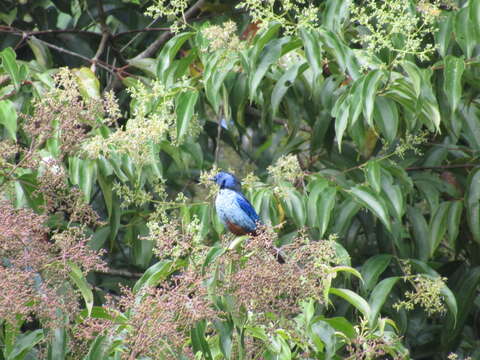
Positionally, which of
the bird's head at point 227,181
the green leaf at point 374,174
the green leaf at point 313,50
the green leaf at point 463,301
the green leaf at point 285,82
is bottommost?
the green leaf at point 463,301

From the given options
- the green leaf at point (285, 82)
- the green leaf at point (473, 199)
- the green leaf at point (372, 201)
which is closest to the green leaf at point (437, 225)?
the green leaf at point (473, 199)

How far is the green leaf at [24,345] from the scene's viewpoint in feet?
11.5

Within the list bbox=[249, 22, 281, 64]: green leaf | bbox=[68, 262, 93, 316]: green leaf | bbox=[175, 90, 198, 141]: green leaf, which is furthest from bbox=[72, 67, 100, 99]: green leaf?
bbox=[68, 262, 93, 316]: green leaf

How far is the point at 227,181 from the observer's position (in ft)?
18.2

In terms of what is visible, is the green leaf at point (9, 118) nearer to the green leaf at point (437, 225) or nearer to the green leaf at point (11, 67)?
the green leaf at point (11, 67)

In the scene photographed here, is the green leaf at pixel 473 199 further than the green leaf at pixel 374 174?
Yes

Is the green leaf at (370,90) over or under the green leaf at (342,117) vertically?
over

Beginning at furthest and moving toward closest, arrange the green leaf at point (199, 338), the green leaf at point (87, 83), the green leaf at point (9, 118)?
the green leaf at point (87, 83) < the green leaf at point (9, 118) < the green leaf at point (199, 338)

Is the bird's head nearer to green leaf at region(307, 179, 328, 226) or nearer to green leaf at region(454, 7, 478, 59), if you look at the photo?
green leaf at region(307, 179, 328, 226)

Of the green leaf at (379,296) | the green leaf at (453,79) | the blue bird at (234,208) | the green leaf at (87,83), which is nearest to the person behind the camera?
the green leaf at (379,296)

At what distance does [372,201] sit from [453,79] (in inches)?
26.5

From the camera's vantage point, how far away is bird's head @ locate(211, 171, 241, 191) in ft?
17.8

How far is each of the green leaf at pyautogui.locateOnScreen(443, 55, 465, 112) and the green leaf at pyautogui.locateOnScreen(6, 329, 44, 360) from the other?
213 centimetres

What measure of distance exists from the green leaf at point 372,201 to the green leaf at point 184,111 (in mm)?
846
